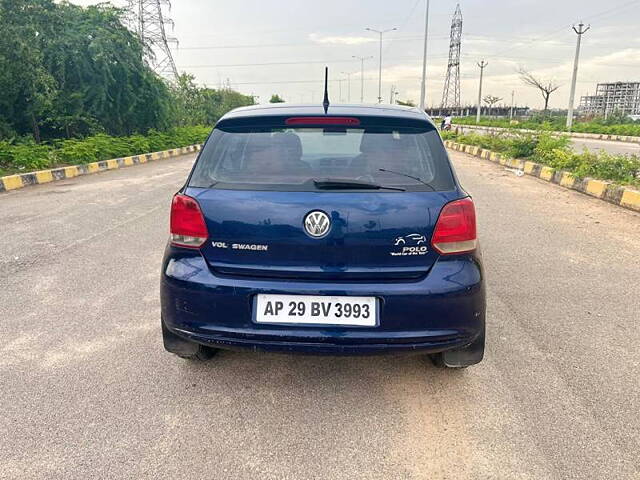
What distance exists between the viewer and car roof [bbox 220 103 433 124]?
8.05 feet

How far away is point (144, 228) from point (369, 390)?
14.3ft

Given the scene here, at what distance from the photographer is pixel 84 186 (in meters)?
9.86

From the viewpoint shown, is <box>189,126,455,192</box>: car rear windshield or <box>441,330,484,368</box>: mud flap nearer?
<box>189,126,455,192</box>: car rear windshield

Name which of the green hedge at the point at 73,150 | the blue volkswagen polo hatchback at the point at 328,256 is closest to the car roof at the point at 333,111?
the blue volkswagen polo hatchback at the point at 328,256

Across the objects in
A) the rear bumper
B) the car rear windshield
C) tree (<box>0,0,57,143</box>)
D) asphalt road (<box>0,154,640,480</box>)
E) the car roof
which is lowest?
asphalt road (<box>0,154,640,480</box>)

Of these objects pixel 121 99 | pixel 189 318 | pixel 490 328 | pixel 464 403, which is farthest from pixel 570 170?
pixel 121 99

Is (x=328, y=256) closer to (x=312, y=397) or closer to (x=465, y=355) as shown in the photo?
(x=312, y=397)

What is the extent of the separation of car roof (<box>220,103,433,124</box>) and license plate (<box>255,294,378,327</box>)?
95 cm

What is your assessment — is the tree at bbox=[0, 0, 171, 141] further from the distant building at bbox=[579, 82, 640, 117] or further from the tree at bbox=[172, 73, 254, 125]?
the distant building at bbox=[579, 82, 640, 117]

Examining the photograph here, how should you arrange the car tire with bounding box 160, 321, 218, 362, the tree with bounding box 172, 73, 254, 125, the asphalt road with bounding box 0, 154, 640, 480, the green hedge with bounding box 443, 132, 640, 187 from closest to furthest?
the asphalt road with bounding box 0, 154, 640, 480, the car tire with bounding box 160, 321, 218, 362, the green hedge with bounding box 443, 132, 640, 187, the tree with bounding box 172, 73, 254, 125

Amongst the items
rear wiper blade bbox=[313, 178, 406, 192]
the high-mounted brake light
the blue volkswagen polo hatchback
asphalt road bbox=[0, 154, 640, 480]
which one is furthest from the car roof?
asphalt road bbox=[0, 154, 640, 480]

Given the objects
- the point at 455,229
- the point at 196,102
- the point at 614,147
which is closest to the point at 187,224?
the point at 455,229

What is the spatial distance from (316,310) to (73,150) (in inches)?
494

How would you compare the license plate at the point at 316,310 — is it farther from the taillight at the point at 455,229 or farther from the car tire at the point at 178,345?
the car tire at the point at 178,345
